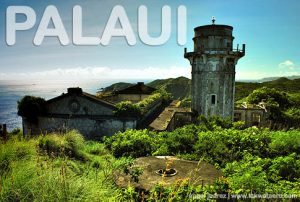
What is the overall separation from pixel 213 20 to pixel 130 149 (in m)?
21.2

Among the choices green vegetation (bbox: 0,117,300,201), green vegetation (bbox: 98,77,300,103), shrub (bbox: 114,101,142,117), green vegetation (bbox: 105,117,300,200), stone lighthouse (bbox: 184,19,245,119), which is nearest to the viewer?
green vegetation (bbox: 0,117,300,201)

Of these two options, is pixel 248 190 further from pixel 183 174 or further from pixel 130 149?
pixel 130 149

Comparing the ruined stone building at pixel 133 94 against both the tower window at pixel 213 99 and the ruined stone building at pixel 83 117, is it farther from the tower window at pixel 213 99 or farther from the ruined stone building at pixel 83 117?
the ruined stone building at pixel 83 117

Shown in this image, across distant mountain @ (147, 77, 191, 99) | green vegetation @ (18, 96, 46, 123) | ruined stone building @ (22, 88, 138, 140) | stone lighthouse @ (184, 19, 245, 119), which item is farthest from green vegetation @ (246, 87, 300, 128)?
distant mountain @ (147, 77, 191, 99)

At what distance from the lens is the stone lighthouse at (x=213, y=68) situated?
27266mm

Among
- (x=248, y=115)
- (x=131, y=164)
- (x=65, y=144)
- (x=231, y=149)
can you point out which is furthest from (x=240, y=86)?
(x=131, y=164)

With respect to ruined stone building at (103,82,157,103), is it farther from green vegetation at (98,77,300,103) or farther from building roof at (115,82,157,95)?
green vegetation at (98,77,300,103)

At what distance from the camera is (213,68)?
28109mm

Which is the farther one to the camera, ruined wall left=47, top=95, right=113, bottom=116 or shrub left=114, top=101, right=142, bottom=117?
ruined wall left=47, top=95, right=113, bottom=116

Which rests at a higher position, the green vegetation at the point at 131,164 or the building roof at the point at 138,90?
the building roof at the point at 138,90

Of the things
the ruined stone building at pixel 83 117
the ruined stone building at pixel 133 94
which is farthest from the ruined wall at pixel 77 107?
the ruined stone building at pixel 133 94

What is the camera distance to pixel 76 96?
1959 cm

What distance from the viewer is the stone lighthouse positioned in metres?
27.3

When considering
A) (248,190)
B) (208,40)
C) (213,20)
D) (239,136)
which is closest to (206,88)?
(208,40)
